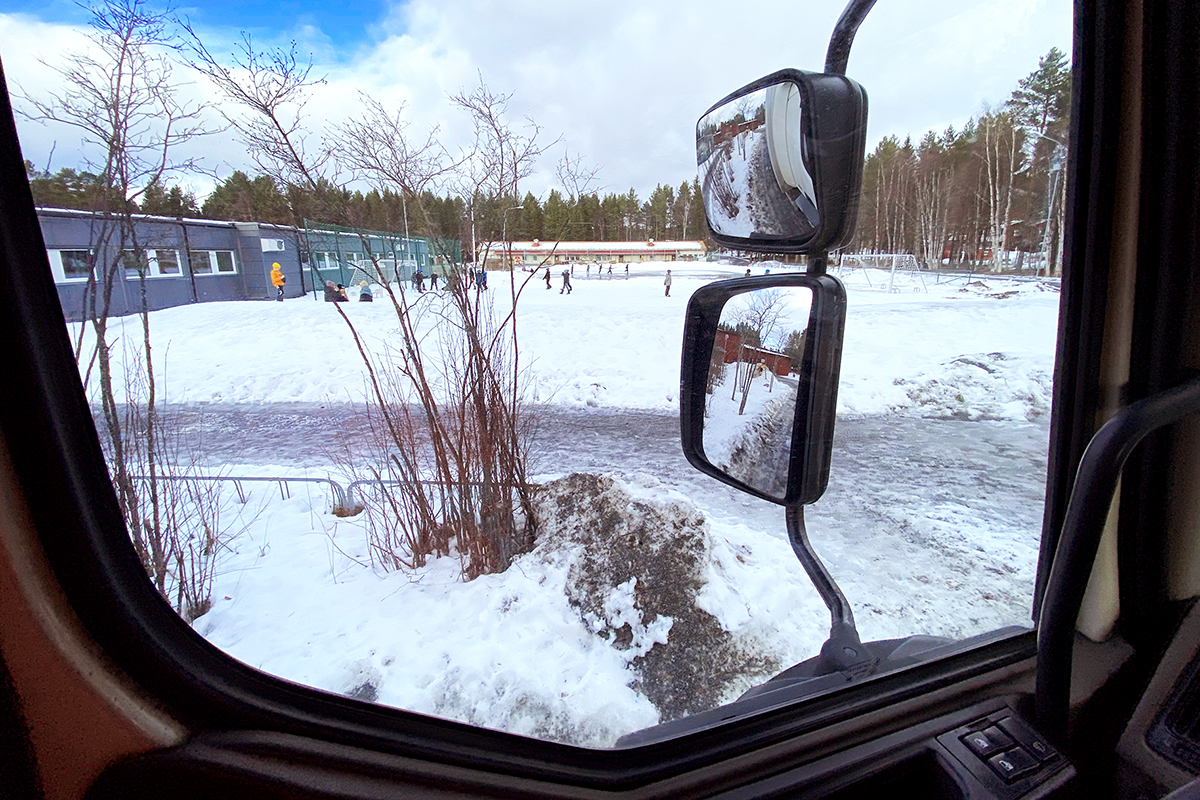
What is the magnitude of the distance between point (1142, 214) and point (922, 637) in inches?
49.7

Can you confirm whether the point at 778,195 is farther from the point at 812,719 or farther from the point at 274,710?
the point at 274,710

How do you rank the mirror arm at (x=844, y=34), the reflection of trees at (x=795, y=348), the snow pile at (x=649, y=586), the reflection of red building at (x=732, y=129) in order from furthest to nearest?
the snow pile at (x=649, y=586), the reflection of trees at (x=795, y=348), the reflection of red building at (x=732, y=129), the mirror arm at (x=844, y=34)

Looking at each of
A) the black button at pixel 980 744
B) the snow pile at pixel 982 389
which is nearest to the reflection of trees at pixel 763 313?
the snow pile at pixel 982 389

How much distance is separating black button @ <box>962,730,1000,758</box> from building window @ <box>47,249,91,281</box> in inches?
74.8

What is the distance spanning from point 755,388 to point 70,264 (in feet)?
5.21

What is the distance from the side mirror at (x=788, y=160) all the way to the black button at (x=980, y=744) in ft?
3.72

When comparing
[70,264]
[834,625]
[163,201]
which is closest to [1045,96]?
[834,625]

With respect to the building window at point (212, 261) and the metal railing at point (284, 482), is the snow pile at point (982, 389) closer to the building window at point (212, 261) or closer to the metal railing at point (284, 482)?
the building window at point (212, 261)

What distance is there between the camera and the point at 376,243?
296 cm

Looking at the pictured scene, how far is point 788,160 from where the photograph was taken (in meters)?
1.22

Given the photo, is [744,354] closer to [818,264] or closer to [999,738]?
[818,264]

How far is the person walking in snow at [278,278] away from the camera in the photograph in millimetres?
2559

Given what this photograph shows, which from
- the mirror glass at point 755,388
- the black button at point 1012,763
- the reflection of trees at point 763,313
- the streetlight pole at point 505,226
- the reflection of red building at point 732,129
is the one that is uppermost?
the streetlight pole at point 505,226

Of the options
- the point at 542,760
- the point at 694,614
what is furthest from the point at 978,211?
the point at 694,614
